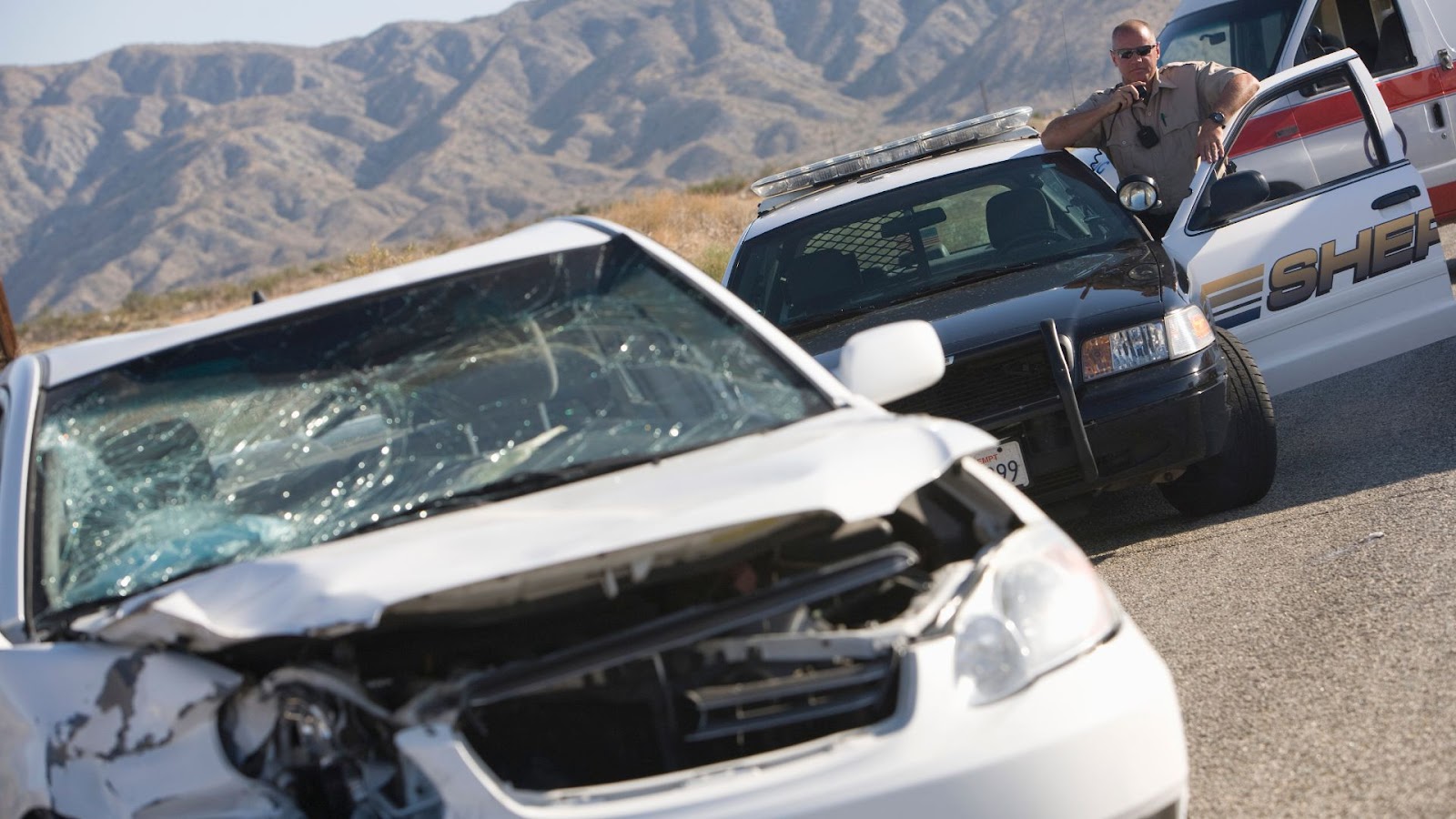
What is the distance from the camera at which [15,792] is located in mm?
2828

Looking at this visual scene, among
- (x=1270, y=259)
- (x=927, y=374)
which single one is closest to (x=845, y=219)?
(x=1270, y=259)

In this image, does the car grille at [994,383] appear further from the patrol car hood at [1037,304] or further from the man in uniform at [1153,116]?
the man in uniform at [1153,116]

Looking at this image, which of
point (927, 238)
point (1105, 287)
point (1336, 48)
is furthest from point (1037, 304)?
point (1336, 48)

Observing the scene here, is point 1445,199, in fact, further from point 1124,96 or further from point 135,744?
point 135,744

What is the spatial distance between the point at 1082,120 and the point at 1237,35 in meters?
4.43

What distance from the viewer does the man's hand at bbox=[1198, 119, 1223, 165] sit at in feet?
22.7

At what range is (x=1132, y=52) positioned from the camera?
771cm

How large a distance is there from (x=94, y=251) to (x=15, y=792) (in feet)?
420

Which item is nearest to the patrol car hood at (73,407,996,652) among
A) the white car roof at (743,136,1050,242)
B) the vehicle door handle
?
the white car roof at (743,136,1050,242)

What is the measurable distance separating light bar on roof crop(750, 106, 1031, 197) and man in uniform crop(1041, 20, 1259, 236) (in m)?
0.24

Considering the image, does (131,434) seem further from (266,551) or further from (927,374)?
(927,374)

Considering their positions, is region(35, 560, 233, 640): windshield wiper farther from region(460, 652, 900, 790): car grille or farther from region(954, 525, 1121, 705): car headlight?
region(954, 525, 1121, 705): car headlight

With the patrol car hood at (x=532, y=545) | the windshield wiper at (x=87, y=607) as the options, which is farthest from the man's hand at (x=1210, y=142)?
the windshield wiper at (x=87, y=607)

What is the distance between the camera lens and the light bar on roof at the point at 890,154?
7.44m
